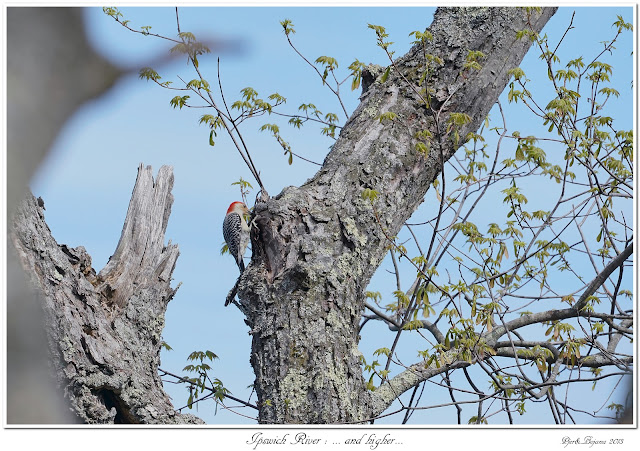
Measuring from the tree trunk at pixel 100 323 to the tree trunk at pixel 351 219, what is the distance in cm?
65

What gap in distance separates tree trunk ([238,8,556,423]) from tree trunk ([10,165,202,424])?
2.12ft

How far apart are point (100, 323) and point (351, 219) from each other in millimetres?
1429

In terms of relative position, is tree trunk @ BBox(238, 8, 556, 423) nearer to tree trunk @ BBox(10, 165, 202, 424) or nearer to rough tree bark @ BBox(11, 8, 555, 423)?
rough tree bark @ BBox(11, 8, 555, 423)

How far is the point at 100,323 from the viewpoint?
123 inches

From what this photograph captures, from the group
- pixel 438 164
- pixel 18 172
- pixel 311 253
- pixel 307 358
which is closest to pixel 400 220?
pixel 438 164

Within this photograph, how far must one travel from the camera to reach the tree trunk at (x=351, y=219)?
2859 mm

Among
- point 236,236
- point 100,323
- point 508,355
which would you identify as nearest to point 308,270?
point 100,323

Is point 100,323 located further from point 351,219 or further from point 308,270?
point 351,219

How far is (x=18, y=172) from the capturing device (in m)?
1.17

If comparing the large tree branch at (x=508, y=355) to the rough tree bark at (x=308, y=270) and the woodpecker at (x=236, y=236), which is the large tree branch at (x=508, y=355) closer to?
the rough tree bark at (x=308, y=270)

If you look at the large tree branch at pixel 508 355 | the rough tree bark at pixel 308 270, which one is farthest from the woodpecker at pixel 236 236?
the large tree branch at pixel 508 355

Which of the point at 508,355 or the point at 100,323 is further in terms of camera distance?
the point at 508,355

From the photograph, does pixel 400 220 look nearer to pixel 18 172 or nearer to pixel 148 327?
pixel 148 327
